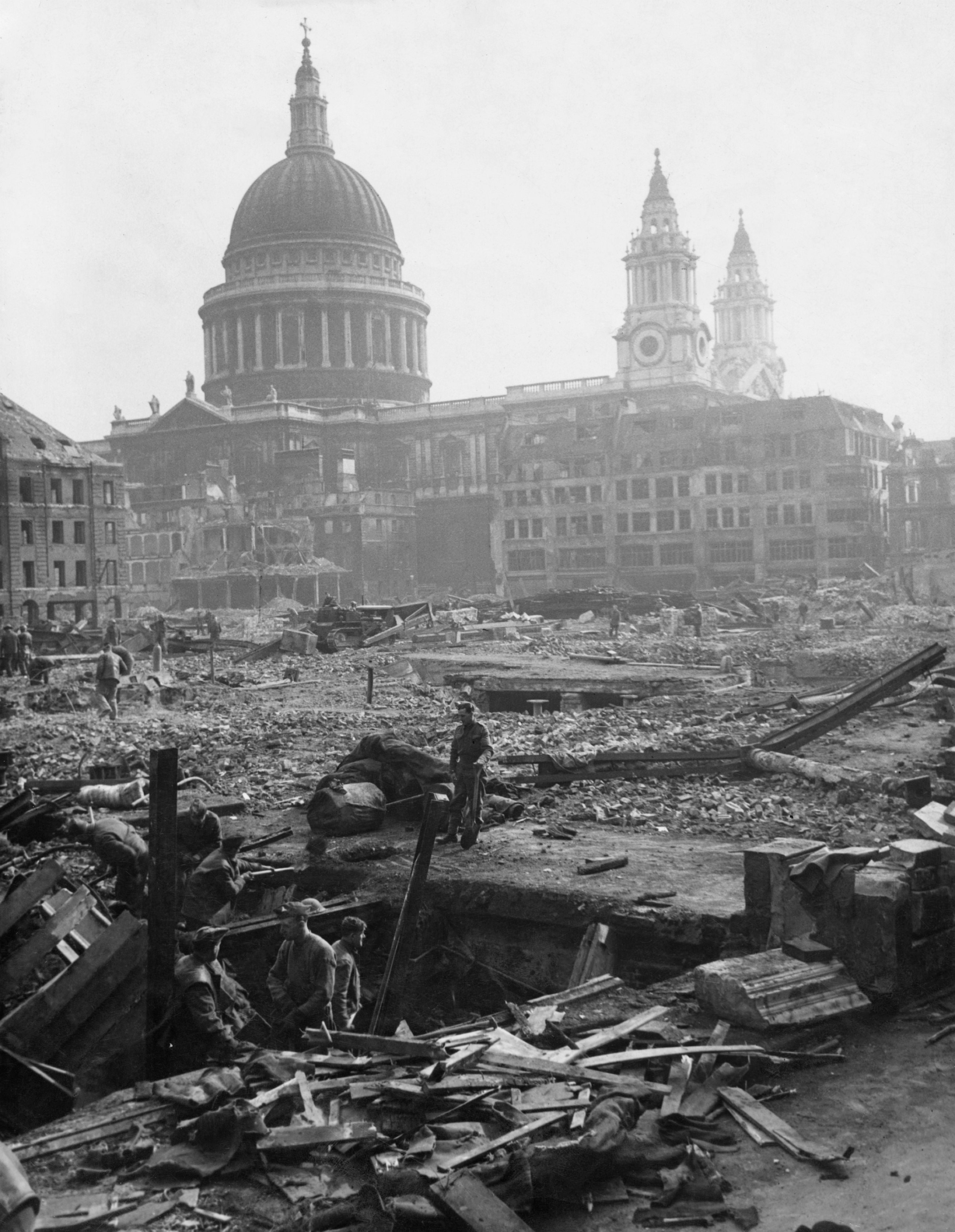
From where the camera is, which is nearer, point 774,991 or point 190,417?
point 774,991

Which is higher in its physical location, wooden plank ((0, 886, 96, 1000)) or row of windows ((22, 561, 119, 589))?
row of windows ((22, 561, 119, 589))

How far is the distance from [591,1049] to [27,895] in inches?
194

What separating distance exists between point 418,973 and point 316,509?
203 feet

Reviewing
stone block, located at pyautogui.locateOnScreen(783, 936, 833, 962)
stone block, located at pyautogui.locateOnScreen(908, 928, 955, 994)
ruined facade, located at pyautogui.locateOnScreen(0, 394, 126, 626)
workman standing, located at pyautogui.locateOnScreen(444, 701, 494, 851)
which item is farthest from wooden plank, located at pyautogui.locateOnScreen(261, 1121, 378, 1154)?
ruined facade, located at pyautogui.locateOnScreen(0, 394, 126, 626)

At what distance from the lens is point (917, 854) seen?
730 cm

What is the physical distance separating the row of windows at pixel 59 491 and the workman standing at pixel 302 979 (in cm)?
4549

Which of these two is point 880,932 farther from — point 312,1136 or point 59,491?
point 59,491

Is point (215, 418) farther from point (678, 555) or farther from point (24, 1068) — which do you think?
point (24, 1068)

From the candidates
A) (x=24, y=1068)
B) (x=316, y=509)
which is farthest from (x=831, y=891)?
(x=316, y=509)

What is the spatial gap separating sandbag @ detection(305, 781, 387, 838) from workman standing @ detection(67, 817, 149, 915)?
247 cm

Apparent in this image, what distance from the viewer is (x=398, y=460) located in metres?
81.5

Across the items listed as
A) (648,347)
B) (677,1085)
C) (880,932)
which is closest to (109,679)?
(880,932)

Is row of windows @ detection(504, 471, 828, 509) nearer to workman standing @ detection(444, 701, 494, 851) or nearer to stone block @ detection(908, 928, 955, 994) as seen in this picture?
workman standing @ detection(444, 701, 494, 851)

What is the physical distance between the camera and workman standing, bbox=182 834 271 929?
970 cm
